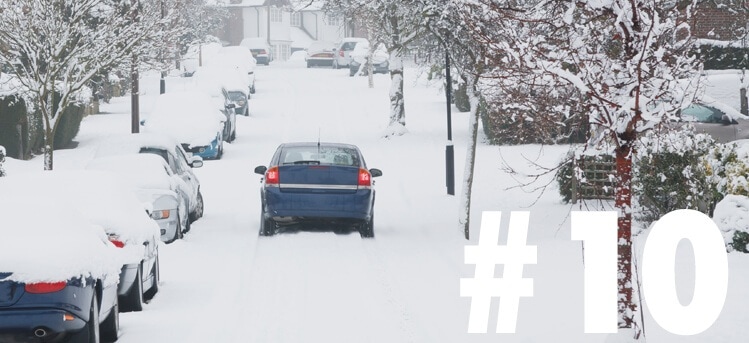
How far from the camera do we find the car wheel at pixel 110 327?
10532 mm

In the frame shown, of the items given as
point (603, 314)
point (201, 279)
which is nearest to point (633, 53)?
point (603, 314)

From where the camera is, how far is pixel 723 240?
14516 mm

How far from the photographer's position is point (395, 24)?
32.2 m

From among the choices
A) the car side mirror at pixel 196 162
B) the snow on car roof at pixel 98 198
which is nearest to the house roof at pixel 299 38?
the car side mirror at pixel 196 162

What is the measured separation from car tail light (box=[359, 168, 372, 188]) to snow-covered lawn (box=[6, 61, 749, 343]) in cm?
83

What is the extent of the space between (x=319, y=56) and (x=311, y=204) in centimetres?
5978

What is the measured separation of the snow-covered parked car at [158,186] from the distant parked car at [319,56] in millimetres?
58258

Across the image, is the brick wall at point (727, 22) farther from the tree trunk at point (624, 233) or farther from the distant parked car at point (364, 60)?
the distant parked car at point (364, 60)

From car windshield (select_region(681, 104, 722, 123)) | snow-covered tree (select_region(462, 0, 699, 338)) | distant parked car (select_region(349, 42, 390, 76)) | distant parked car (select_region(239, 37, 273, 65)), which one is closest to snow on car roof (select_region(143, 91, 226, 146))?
car windshield (select_region(681, 104, 722, 123))

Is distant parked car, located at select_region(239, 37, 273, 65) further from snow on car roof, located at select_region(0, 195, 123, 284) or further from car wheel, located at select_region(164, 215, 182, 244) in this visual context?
snow on car roof, located at select_region(0, 195, 123, 284)

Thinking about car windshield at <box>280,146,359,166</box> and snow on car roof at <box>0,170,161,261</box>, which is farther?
car windshield at <box>280,146,359,166</box>

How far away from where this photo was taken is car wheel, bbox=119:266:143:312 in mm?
11844

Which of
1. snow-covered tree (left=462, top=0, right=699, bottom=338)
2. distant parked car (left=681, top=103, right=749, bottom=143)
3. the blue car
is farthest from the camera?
distant parked car (left=681, top=103, right=749, bottom=143)

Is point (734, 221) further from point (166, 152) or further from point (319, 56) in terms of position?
point (319, 56)
